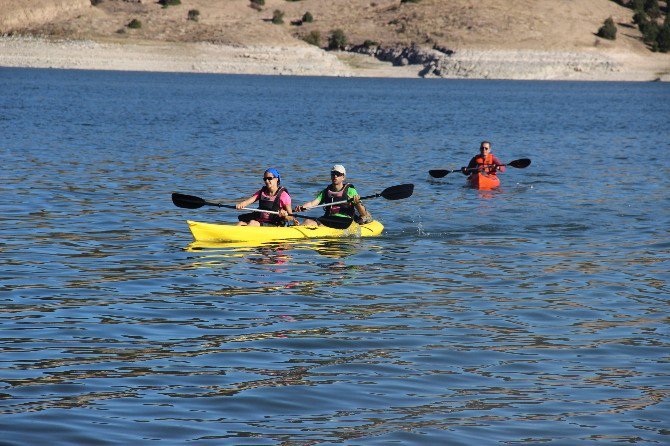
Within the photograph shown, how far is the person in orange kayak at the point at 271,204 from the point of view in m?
18.5

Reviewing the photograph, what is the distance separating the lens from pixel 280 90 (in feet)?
313

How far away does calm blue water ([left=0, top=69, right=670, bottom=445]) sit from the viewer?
935cm

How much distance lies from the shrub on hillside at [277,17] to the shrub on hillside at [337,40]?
673 centimetres

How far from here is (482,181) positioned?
28281mm

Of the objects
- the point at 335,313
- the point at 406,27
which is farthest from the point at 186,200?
the point at 406,27

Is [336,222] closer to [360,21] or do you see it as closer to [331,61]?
[331,61]

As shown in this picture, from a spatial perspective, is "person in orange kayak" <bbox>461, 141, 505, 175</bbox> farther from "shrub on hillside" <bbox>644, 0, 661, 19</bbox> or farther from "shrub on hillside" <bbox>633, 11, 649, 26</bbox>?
"shrub on hillside" <bbox>644, 0, 661, 19</bbox>

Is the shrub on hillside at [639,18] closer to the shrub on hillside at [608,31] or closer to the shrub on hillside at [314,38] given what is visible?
the shrub on hillside at [608,31]

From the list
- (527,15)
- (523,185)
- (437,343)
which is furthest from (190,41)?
(437,343)

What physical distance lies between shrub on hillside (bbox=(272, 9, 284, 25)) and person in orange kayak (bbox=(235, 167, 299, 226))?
423 ft

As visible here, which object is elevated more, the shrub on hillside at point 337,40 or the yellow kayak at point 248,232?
the yellow kayak at point 248,232

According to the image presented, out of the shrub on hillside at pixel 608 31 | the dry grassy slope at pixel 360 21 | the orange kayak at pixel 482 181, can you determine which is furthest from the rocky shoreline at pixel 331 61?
the orange kayak at pixel 482 181

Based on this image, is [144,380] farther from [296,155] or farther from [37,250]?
[296,155]

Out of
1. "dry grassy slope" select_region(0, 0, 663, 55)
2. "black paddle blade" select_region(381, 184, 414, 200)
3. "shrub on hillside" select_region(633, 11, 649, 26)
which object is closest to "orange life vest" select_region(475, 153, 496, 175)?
"black paddle blade" select_region(381, 184, 414, 200)
